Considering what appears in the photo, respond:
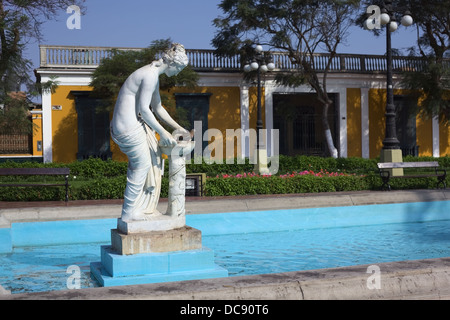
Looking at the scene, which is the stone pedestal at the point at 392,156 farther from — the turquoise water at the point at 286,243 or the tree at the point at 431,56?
the tree at the point at 431,56

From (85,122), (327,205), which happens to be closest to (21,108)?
(85,122)

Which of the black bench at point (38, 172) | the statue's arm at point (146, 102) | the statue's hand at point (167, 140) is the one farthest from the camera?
the black bench at point (38, 172)

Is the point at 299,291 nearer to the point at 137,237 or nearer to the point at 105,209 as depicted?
the point at 137,237

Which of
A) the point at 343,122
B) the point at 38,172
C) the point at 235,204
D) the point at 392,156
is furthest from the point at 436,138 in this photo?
the point at 38,172

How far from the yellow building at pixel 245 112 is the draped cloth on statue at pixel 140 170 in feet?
55.7

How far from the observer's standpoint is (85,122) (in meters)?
22.9

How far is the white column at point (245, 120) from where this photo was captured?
24406mm

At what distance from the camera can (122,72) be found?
804 inches

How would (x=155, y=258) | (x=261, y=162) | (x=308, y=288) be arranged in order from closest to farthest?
(x=308, y=288) < (x=155, y=258) < (x=261, y=162)

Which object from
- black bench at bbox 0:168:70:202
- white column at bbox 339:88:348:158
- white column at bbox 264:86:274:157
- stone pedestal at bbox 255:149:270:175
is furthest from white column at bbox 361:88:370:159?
black bench at bbox 0:168:70:202

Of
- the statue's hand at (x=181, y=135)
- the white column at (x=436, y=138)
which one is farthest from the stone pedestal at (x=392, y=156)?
the white column at (x=436, y=138)

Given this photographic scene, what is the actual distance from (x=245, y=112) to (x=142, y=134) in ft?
63.5

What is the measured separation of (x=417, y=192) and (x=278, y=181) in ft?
10.2

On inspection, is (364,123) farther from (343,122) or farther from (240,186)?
(240,186)
